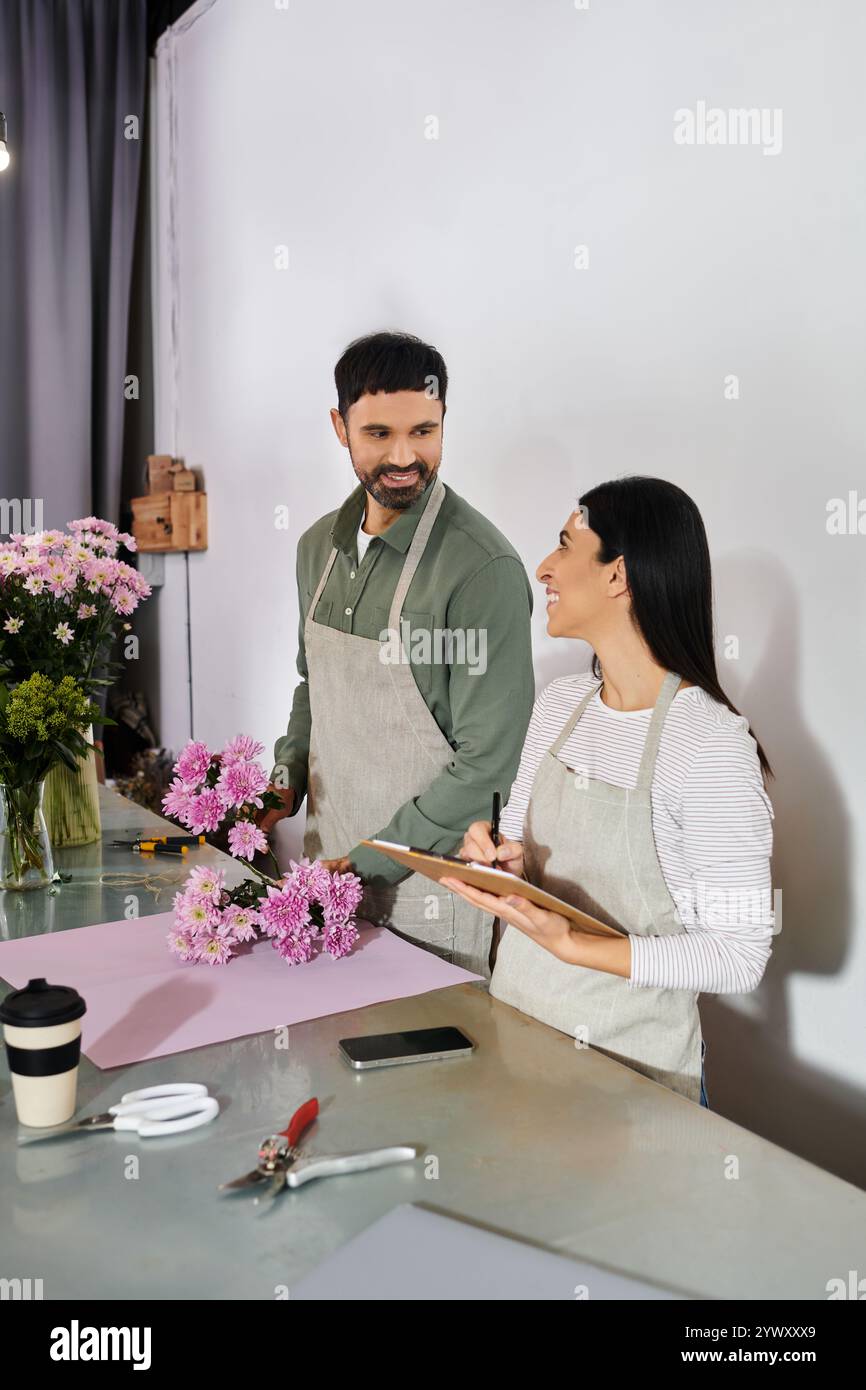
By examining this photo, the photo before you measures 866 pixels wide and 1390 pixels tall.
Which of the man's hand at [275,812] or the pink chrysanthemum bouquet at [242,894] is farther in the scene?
the man's hand at [275,812]

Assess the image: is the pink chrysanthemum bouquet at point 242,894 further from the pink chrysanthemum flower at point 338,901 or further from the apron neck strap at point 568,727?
the apron neck strap at point 568,727

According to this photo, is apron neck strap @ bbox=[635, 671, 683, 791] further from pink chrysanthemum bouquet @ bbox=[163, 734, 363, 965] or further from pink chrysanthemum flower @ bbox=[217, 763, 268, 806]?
pink chrysanthemum flower @ bbox=[217, 763, 268, 806]

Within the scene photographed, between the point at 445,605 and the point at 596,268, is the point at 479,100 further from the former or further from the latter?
the point at 445,605

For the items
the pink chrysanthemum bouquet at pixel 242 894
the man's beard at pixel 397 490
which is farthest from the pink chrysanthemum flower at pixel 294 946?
the man's beard at pixel 397 490

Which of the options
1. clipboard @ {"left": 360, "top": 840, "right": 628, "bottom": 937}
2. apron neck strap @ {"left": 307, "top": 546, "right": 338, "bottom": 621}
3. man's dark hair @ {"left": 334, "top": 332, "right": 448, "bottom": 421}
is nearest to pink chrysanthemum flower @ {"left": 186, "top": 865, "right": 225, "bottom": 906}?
clipboard @ {"left": 360, "top": 840, "right": 628, "bottom": 937}

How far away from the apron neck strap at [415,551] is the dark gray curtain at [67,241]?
2542 mm

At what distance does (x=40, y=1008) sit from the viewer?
1.04 metres

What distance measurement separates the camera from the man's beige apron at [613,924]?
141cm

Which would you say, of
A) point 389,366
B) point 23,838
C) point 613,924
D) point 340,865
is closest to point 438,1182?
point 613,924

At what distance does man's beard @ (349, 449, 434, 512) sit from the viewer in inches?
85.2

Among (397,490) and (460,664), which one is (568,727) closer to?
(460,664)

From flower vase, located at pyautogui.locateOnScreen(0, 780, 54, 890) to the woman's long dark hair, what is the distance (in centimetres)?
107

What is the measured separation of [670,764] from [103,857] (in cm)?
121

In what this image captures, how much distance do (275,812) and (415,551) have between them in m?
0.55
